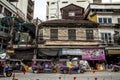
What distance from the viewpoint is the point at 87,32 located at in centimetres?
3331

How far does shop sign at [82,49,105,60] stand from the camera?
30.9 metres

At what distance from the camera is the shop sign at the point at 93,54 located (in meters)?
30.9

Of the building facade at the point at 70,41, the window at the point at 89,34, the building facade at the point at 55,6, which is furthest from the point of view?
the building facade at the point at 55,6

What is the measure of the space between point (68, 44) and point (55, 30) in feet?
11.5

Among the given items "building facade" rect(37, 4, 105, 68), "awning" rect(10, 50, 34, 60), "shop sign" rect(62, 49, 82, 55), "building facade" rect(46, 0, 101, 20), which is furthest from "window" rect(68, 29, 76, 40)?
"building facade" rect(46, 0, 101, 20)

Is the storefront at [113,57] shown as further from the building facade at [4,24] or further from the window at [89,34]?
the building facade at [4,24]

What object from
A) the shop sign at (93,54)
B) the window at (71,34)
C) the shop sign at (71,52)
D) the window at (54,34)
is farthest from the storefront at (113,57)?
the window at (54,34)

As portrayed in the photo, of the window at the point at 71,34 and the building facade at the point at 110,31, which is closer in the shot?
the building facade at the point at 110,31

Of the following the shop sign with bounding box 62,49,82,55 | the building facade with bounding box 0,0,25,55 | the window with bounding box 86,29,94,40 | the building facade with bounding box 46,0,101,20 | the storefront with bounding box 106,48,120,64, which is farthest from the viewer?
the building facade with bounding box 46,0,101,20

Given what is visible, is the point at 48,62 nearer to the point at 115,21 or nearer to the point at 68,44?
the point at 68,44

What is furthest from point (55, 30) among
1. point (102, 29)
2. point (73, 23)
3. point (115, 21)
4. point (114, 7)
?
point (114, 7)

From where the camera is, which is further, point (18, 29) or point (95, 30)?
point (18, 29)

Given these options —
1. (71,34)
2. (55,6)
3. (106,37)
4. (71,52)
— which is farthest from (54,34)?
(55,6)

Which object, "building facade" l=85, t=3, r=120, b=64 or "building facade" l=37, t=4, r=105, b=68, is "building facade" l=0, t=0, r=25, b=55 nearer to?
"building facade" l=37, t=4, r=105, b=68
